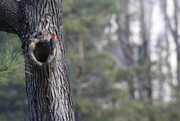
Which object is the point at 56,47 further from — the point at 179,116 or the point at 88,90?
the point at 179,116

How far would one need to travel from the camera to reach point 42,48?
217 cm

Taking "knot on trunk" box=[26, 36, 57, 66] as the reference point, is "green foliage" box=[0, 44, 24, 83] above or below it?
below

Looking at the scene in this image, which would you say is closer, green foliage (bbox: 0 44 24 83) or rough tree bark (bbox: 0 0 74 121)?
green foliage (bbox: 0 44 24 83)

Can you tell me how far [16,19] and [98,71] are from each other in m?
9.59

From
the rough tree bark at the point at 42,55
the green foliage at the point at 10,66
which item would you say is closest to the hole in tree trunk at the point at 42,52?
the rough tree bark at the point at 42,55

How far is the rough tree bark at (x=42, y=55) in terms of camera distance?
2.17m

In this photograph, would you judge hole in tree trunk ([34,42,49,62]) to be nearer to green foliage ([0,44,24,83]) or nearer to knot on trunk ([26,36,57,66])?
knot on trunk ([26,36,57,66])

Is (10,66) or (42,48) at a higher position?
(42,48)

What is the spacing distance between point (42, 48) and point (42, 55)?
5cm

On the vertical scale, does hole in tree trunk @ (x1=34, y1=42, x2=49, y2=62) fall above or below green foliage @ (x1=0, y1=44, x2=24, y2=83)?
above

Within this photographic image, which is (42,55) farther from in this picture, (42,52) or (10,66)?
(10,66)

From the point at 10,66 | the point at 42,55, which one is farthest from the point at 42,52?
the point at 10,66

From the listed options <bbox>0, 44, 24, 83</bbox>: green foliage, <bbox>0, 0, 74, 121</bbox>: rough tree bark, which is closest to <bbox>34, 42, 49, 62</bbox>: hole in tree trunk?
<bbox>0, 0, 74, 121</bbox>: rough tree bark

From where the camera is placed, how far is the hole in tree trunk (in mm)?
2157
